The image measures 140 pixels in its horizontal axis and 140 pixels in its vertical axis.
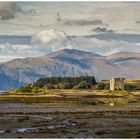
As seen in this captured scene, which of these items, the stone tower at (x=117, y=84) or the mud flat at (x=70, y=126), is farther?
the stone tower at (x=117, y=84)

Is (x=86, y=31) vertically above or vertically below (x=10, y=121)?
above

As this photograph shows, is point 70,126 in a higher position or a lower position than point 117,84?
lower

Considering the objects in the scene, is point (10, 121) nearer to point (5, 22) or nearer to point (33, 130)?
point (33, 130)

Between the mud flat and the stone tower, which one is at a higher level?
the stone tower

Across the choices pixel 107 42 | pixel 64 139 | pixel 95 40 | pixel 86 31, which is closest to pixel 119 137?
pixel 64 139

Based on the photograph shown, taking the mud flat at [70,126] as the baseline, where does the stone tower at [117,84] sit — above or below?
above

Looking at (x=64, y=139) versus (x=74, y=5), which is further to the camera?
(x=74, y=5)

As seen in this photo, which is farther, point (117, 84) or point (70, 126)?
point (117, 84)

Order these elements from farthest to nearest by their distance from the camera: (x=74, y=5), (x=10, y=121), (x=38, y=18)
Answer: (x=38, y=18) < (x=74, y=5) < (x=10, y=121)

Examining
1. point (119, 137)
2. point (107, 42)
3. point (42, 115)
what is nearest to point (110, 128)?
point (119, 137)

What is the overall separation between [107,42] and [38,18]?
93.7ft

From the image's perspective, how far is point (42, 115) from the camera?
65375 mm

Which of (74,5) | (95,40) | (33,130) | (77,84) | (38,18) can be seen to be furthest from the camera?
(77,84)

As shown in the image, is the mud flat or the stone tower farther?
the stone tower
